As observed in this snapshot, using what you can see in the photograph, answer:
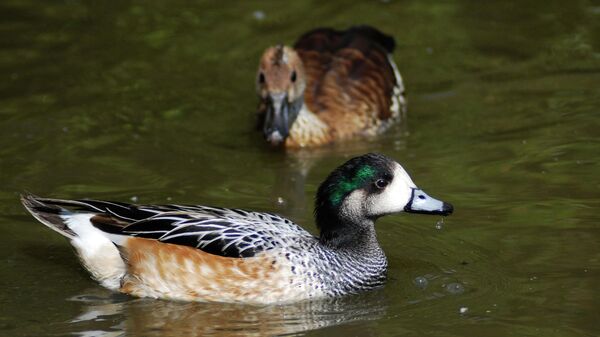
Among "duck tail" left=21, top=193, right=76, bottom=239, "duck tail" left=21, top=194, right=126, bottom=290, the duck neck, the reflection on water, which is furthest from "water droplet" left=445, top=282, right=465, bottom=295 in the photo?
"duck tail" left=21, top=193, right=76, bottom=239

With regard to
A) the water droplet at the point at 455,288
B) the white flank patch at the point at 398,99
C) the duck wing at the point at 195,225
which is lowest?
the water droplet at the point at 455,288

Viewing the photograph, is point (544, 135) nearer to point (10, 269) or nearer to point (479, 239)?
point (479, 239)

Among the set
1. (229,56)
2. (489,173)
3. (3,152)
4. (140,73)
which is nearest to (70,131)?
(3,152)

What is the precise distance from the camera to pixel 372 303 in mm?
8031

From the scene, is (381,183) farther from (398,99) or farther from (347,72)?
(398,99)

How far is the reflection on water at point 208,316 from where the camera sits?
298 inches

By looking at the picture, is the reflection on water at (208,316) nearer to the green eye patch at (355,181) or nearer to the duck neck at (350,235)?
the duck neck at (350,235)

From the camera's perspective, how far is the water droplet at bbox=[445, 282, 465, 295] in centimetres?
798

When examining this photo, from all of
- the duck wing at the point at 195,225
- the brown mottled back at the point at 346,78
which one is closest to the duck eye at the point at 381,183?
the duck wing at the point at 195,225

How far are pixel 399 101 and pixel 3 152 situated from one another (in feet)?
12.5

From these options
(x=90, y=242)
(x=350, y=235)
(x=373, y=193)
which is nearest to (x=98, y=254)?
(x=90, y=242)

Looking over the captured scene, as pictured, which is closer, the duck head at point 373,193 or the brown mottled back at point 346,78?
the duck head at point 373,193

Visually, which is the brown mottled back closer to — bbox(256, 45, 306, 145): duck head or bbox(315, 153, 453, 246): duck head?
bbox(256, 45, 306, 145): duck head

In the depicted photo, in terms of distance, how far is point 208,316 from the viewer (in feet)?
25.6
